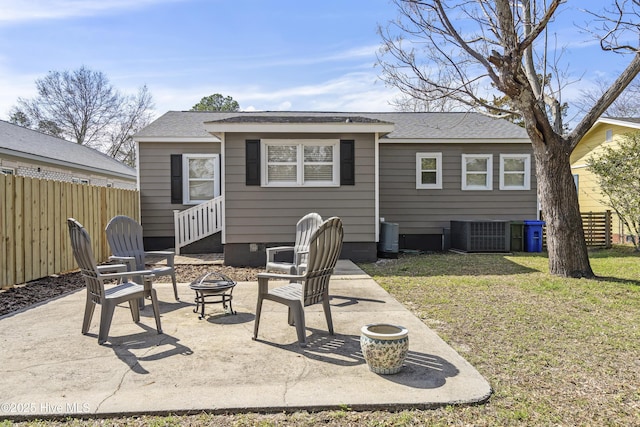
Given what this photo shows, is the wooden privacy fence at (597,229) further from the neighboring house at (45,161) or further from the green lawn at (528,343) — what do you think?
the neighboring house at (45,161)

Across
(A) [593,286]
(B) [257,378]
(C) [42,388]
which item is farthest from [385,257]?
(C) [42,388]

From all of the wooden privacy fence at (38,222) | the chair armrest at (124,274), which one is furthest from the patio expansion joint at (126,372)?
the wooden privacy fence at (38,222)

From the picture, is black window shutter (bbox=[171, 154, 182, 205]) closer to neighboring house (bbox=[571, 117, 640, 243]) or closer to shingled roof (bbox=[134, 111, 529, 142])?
shingled roof (bbox=[134, 111, 529, 142])

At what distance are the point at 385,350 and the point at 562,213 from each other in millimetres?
5520

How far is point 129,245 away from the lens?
5324mm

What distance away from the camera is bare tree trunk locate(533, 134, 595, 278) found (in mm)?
6777

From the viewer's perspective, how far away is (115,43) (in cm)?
1170

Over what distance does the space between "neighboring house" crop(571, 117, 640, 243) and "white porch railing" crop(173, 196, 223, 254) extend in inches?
459

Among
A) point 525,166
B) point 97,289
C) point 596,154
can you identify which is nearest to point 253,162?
point 97,289

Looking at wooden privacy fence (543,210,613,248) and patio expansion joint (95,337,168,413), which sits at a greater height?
wooden privacy fence (543,210,613,248)

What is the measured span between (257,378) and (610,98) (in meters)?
7.09

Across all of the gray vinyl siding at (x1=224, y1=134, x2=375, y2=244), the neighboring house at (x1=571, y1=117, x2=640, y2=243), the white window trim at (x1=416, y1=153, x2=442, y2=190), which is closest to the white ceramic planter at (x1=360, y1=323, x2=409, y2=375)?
the gray vinyl siding at (x1=224, y1=134, x2=375, y2=244)

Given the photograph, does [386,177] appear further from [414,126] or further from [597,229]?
[597,229]

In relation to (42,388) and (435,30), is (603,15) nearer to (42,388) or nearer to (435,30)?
(435,30)
